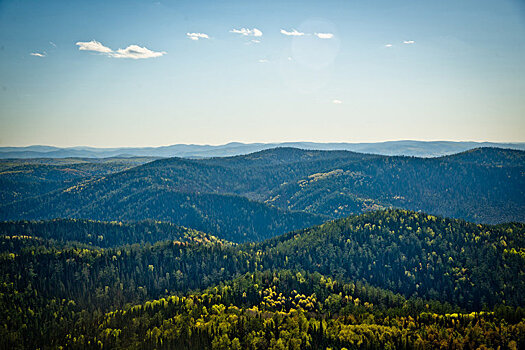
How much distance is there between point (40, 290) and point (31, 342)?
1975 inches

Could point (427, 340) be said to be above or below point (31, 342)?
above

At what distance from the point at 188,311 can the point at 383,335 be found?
78.9 metres

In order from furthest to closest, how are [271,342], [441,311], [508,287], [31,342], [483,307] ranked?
1. [508,287]
2. [483,307]
3. [441,311]
4. [31,342]
5. [271,342]

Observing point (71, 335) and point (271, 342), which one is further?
point (71, 335)

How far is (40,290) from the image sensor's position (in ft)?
627

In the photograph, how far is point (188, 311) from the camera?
156 m

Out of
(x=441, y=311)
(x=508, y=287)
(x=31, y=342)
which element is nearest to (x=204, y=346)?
(x=31, y=342)

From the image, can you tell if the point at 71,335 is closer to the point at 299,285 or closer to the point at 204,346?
the point at 204,346

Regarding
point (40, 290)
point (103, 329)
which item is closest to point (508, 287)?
point (103, 329)

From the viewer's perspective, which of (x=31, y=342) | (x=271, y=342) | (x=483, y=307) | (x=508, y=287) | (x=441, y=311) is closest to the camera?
(x=271, y=342)

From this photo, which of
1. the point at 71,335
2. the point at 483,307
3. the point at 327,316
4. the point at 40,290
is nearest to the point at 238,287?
the point at 327,316

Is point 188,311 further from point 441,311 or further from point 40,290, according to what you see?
point 441,311

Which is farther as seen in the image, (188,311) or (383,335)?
(188,311)

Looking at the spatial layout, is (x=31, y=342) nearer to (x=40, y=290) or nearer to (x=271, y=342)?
(x=40, y=290)
